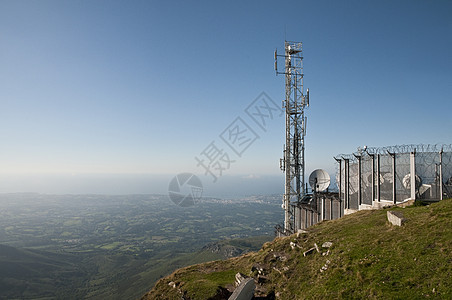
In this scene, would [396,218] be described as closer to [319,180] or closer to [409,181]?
[409,181]

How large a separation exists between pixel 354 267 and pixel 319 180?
20.3 meters

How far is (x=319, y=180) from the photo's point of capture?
30.3 meters

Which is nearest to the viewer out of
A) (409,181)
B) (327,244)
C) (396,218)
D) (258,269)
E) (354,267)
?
(354,267)

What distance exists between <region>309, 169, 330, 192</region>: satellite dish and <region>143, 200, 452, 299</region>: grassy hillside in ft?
41.6

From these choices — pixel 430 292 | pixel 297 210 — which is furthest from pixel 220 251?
pixel 430 292

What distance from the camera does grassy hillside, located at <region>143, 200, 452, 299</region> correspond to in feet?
30.2

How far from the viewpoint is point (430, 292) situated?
8352 mm

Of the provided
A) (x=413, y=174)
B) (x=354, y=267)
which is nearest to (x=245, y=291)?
(x=354, y=267)

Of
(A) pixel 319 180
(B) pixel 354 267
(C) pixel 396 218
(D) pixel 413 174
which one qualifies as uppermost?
(D) pixel 413 174

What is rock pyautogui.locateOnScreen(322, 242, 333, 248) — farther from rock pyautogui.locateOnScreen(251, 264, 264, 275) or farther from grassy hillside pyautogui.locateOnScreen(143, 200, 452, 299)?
rock pyautogui.locateOnScreen(251, 264, 264, 275)

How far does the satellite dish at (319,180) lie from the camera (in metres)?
29.9

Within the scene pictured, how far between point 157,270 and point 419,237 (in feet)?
456

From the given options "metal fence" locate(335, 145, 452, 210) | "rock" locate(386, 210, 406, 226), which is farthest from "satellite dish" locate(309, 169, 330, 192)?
"rock" locate(386, 210, 406, 226)

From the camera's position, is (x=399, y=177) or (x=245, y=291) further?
(x=399, y=177)
